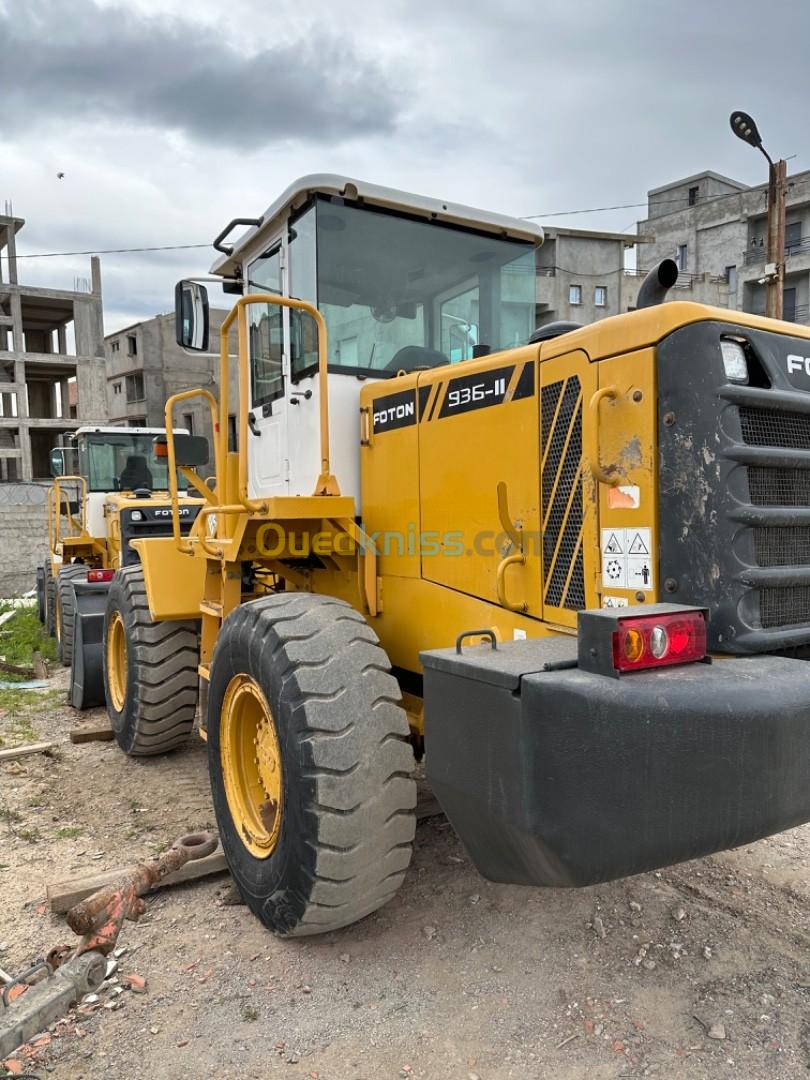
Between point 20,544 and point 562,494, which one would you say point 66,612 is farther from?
point 20,544

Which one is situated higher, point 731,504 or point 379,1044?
point 731,504

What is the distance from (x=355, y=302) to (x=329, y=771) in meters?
2.15

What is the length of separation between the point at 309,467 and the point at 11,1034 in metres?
2.36

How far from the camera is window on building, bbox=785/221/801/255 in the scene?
4131 cm

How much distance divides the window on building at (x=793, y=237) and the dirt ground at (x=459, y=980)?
146 feet

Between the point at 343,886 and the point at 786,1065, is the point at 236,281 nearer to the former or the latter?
the point at 343,886

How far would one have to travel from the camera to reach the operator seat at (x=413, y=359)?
382cm

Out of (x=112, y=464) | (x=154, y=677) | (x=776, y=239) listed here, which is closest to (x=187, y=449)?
(x=154, y=677)

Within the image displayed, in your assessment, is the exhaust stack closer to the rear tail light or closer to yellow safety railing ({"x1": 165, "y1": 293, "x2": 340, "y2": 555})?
yellow safety railing ({"x1": 165, "y1": 293, "x2": 340, "y2": 555})

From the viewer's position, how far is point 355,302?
147 inches

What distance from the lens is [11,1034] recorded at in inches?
89.1

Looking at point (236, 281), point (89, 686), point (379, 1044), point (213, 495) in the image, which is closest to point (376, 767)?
point (379, 1044)

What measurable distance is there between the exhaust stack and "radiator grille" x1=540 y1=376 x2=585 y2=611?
377mm

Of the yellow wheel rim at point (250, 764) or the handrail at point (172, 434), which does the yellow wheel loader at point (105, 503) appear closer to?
the handrail at point (172, 434)
